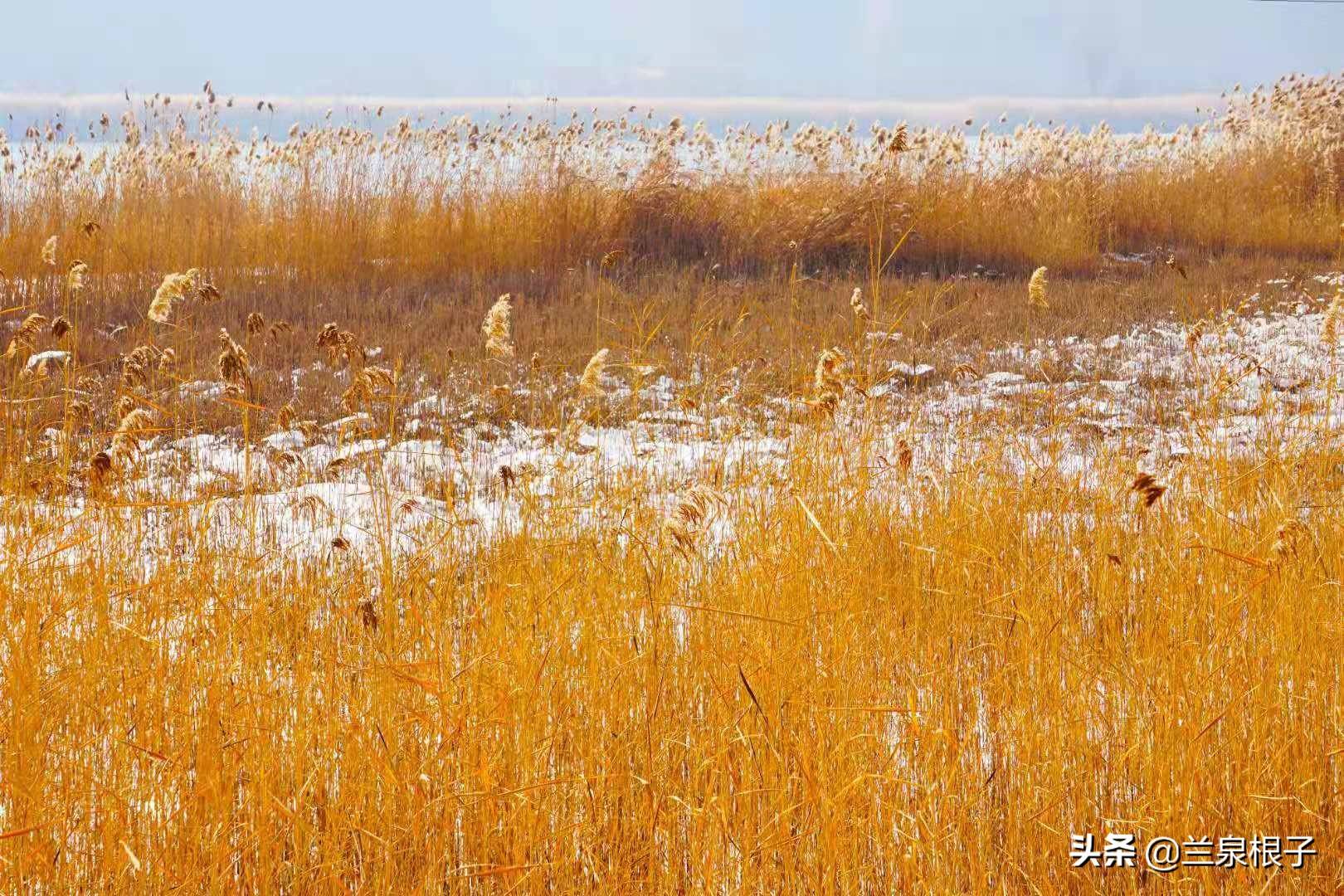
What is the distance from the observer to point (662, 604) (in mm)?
2346

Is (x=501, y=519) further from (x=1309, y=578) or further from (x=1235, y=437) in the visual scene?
(x=1235, y=437)

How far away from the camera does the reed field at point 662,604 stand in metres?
2.03

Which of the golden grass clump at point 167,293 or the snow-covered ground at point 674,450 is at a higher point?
the golden grass clump at point 167,293

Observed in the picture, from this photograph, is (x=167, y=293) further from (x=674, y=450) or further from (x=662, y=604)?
(x=674, y=450)

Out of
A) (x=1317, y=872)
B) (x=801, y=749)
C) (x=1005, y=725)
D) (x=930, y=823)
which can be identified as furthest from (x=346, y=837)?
(x=1317, y=872)

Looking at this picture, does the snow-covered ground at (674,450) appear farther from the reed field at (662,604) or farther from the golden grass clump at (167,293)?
the golden grass clump at (167,293)

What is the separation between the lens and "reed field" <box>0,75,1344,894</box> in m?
2.03

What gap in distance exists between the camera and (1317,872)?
6.35 ft

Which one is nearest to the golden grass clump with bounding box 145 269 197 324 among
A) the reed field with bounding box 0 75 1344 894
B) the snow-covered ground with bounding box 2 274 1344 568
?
the reed field with bounding box 0 75 1344 894

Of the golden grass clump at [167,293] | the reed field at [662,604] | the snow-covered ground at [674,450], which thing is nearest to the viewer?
the reed field at [662,604]

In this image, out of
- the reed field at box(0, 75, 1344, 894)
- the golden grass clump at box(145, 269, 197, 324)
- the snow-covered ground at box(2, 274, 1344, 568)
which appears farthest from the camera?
the snow-covered ground at box(2, 274, 1344, 568)

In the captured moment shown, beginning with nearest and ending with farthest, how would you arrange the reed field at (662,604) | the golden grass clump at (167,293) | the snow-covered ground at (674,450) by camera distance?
the reed field at (662,604)
the golden grass clump at (167,293)
the snow-covered ground at (674,450)

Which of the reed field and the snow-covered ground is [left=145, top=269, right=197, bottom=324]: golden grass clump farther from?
the snow-covered ground

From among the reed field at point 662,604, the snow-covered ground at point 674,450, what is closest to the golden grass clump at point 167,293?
the reed field at point 662,604
